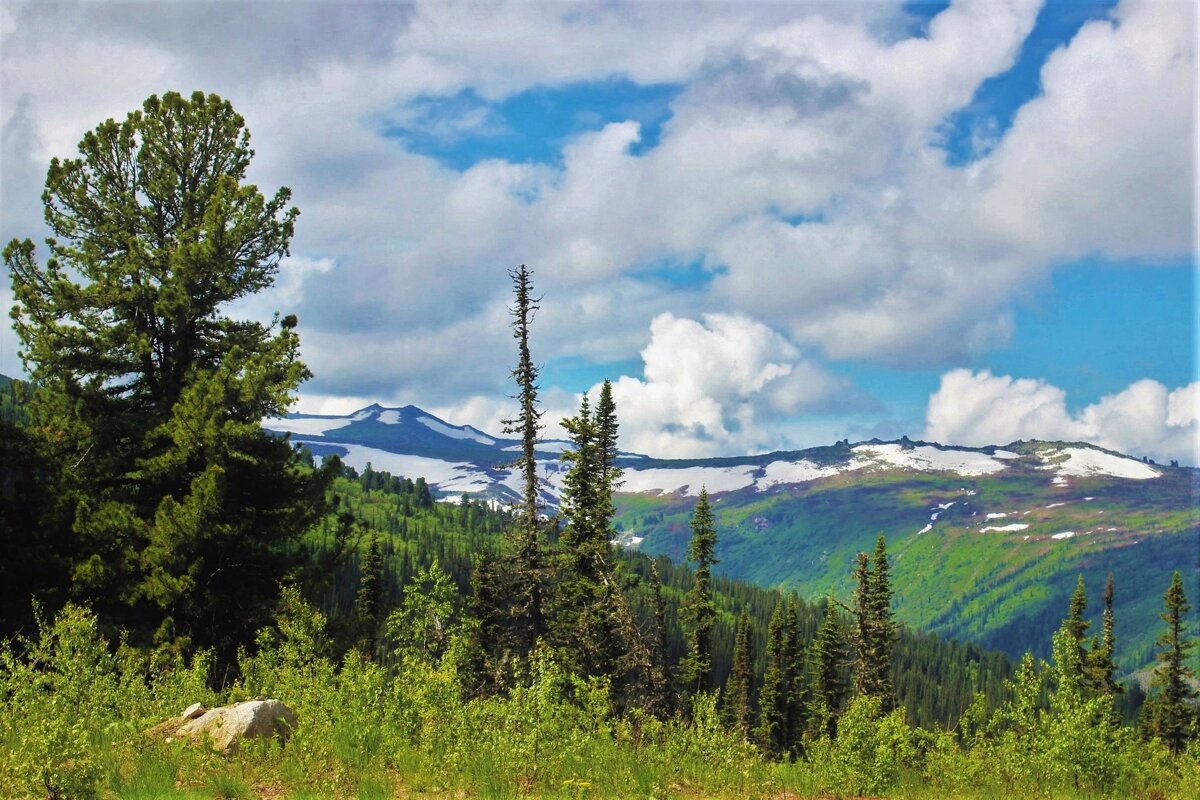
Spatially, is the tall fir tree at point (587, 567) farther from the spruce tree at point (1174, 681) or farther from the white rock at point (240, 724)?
the spruce tree at point (1174, 681)

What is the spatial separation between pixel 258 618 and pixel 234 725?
1351cm

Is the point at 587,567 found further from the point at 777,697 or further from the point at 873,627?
the point at 777,697

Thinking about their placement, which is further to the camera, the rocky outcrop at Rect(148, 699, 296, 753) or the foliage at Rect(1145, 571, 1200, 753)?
the foliage at Rect(1145, 571, 1200, 753)

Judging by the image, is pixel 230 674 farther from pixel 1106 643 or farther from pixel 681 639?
pixel 681 639

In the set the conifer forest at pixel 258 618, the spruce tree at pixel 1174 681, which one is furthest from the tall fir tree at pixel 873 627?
the conifer forest at pixel 258 618

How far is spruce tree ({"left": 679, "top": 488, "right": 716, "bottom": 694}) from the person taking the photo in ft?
184

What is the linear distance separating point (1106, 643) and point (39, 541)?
60107mm

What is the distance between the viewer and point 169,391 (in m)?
25.4

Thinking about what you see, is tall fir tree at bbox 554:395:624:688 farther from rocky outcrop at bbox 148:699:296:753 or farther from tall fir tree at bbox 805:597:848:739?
tall fir tree at bbox 805:597:848:739

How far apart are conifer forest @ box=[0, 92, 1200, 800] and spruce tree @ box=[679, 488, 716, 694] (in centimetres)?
1321

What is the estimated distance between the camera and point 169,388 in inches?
1000

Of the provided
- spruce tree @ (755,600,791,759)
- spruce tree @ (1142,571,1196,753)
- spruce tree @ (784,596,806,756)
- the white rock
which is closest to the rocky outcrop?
the white rock

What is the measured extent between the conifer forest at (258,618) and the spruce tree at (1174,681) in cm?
3927

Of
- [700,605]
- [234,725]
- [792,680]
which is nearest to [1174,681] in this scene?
[792,680]
